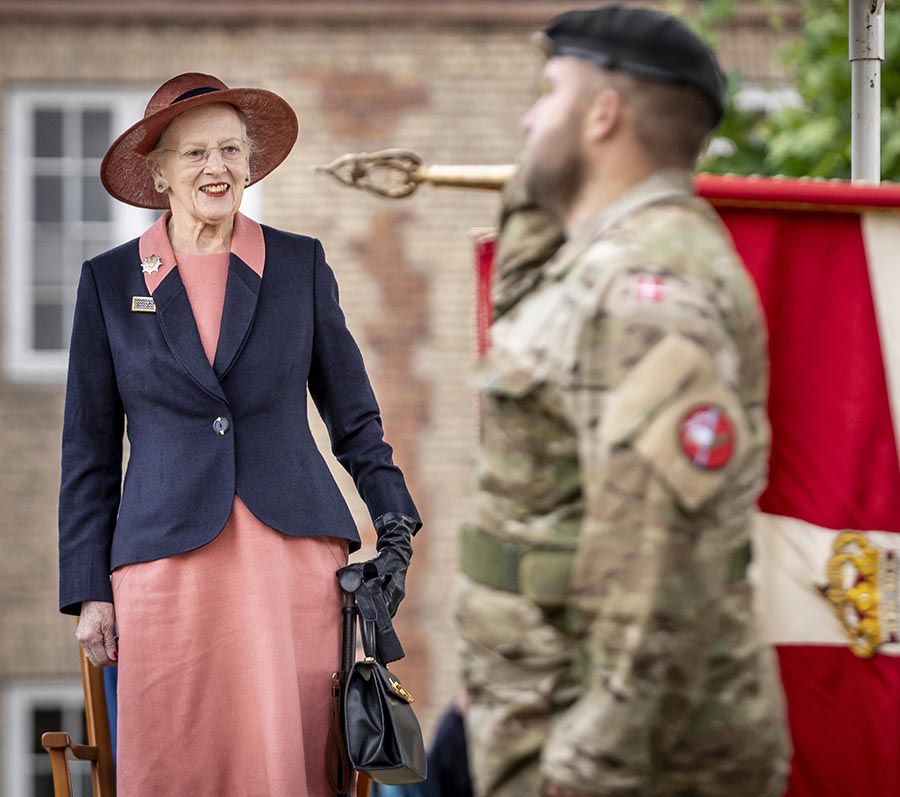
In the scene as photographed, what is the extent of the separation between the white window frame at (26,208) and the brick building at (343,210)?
0.04 ft

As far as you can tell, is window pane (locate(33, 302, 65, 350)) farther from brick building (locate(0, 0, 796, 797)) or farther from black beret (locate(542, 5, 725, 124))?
black beret (locate(542, 5, 725, 124))

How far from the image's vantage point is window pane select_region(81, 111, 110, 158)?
33.3ft

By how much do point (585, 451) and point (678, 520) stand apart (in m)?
0.16

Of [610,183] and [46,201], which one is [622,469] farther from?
[46,201]

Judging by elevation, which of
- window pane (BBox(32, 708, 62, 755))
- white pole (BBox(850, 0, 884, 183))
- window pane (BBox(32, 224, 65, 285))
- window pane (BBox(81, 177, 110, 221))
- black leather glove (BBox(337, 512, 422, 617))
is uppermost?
window pane (BBox(81, 177, 110, 221))

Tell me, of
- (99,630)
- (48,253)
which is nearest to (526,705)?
(99,630)

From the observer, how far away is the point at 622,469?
219cm

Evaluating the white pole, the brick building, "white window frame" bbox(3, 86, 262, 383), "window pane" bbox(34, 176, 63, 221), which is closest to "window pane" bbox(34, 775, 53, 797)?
the brick building

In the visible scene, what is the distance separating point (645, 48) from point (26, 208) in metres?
8.31

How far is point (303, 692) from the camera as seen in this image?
3.43 meters

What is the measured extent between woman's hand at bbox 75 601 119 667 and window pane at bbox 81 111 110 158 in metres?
7.16

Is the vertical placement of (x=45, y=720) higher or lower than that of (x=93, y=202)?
lower

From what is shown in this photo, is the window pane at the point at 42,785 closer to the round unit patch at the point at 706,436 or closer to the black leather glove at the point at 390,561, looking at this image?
the black leather glove at the point at 390,561

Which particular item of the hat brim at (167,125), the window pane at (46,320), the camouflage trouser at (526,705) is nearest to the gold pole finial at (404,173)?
the hat brim at (167,125)
